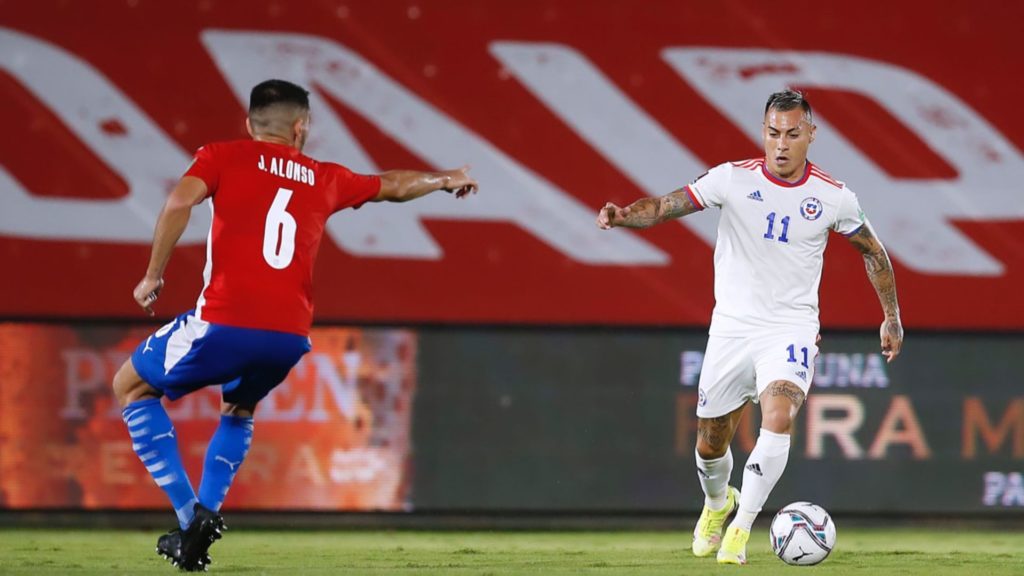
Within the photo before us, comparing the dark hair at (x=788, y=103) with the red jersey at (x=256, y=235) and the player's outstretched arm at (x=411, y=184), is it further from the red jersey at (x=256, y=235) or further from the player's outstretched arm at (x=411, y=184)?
the red jersey at (x=256, y=235)

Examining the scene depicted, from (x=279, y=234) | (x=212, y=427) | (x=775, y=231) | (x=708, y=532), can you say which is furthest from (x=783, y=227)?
(x=212, y=427)

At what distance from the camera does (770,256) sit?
6.37 metres

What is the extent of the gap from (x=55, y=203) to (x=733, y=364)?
182 inches

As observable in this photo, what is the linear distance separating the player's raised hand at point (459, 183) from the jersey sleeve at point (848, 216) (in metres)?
1.52

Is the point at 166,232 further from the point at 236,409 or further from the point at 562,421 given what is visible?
the point at 562,421

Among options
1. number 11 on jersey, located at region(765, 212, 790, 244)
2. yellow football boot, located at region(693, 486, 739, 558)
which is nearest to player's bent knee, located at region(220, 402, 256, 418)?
yellow football boot, located at region(693, 486, 739, 558)

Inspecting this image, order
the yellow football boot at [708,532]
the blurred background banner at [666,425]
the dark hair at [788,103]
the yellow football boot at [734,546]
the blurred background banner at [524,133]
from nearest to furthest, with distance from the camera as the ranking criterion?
1. the yellow football boot at [734,546]
2. the dark hair at [788,103]
3. the yellow football boot at [708,532]
4. the blurred background banner at [666,425]
5. the blurred background banner at [524,133]

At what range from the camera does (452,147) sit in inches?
370

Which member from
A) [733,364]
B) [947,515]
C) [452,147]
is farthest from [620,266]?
[733,364]

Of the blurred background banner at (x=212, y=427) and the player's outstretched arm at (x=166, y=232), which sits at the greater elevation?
the player's outstretched arm at (x=166, y=232)

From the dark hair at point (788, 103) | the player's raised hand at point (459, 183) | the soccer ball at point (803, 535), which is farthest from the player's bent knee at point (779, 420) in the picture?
the player's raised hand at point (459, 183)

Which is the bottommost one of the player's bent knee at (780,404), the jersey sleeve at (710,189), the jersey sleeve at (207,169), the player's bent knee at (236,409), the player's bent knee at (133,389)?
the player's bent knee at (236,409)

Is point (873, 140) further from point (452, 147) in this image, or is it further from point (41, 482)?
point (41, 482)

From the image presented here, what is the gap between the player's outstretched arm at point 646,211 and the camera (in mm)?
6047
